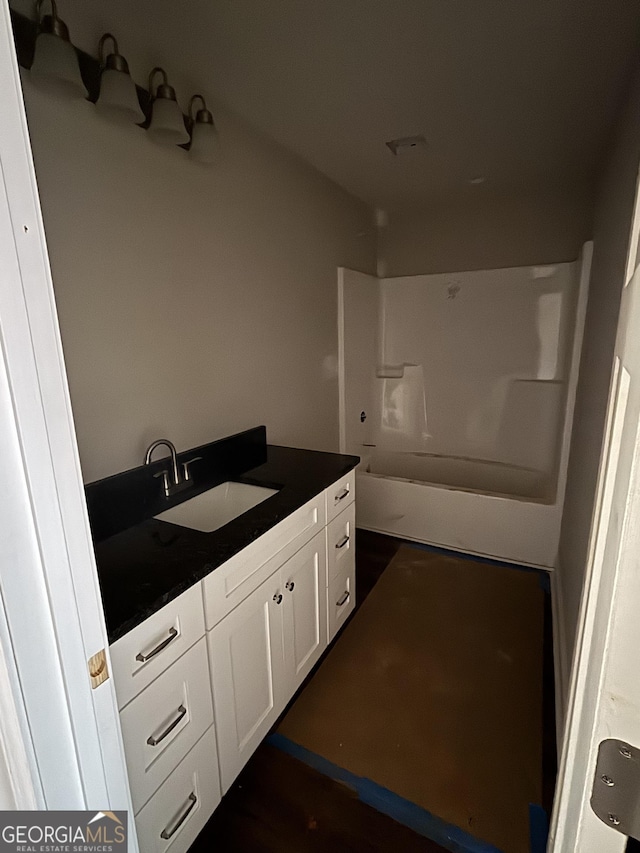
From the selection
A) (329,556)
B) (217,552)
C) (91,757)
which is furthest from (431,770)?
(91,757)

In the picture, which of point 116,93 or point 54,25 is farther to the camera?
point 116,93

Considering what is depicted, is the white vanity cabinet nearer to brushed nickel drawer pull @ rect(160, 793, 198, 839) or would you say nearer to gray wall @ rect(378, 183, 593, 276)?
brushed nickel drawer pull @ rect(160, 793, 198, 839)

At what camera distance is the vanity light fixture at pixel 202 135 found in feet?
5.27

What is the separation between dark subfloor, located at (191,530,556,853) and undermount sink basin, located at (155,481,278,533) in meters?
0.84

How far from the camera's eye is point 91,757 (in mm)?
647

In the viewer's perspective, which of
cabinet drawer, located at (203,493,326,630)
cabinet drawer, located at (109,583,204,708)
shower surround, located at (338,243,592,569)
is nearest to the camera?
cabinet drawer, located at (109,583,204,708)

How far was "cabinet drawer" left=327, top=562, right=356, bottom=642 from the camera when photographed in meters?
1.96

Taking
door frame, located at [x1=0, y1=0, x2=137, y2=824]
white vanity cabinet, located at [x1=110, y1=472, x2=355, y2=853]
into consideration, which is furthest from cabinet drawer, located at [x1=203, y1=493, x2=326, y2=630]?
door frame, located at [x1=0, y1=0, x2=137, y2=824]

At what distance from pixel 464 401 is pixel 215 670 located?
269cm

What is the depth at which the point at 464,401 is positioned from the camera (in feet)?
11.0

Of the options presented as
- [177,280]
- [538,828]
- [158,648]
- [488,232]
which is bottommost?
[538,828]

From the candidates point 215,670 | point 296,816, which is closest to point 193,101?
point 215,670

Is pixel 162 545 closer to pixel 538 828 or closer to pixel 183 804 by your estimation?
pixel 183 804

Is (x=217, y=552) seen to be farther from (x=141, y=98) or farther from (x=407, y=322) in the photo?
(x=407, y=322)
